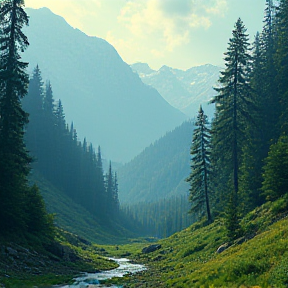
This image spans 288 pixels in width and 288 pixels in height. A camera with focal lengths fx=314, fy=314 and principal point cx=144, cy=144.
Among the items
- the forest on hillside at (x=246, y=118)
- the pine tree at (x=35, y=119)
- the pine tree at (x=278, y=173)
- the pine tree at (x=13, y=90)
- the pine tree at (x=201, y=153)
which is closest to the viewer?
the pine tree at (x=278, y=173)

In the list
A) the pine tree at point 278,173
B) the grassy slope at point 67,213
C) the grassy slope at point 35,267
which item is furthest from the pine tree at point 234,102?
the grassy slope at point 67,213

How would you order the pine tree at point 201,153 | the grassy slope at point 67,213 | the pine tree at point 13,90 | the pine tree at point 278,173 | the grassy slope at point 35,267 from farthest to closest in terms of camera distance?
1. the grassy slope at point 67,213
2. the pine tree at point 201,153
3. the pine tree at point 13,90
4. the pine tree at point 278,173
5. the grassy slope at point 35,267

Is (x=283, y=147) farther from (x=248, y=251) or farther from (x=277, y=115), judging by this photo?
(x=277, y=115)

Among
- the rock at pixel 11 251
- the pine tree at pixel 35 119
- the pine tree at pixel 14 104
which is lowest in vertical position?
the rock at pixel 11 251

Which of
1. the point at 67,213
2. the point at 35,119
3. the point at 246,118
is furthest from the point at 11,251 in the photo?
the point at 35,119

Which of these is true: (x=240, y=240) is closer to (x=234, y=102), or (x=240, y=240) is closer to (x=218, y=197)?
(x=234, y=102)

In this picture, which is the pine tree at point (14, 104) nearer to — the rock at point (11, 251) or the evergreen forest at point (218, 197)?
the evergreen forest at point (218, 197)

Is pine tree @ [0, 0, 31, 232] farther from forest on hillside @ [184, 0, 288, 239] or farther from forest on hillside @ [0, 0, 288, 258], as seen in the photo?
forest on hillside @ [184, 0, 288, 239]

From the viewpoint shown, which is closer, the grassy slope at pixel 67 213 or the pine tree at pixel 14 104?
the pine tree at pixel 14 104

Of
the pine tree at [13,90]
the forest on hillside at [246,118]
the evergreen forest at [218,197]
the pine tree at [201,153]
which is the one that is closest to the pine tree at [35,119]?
the evergreen forest at [218,197]

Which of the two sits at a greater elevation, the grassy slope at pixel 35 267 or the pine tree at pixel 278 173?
the pine tree at pixel 278 173

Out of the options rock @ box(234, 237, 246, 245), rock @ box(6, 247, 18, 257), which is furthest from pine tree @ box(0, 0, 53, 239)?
rock @ box(234, 237, 246, 245)

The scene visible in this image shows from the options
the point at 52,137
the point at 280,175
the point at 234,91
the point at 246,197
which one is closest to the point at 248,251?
the point at 280,175

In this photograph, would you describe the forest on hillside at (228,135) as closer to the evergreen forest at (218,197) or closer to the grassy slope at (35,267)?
the evergreen forest at (218,197)
